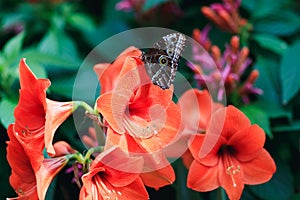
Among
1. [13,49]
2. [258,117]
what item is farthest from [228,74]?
[13,49]

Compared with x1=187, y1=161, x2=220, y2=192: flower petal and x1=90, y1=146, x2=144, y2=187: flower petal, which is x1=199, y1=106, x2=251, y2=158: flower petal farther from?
x1=90, y1=146, x2=144, y2=187: flower petal

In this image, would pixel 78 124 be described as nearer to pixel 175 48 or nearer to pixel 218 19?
pixel 175 48

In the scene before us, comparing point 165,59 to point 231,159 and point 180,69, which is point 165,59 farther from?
point 180,69

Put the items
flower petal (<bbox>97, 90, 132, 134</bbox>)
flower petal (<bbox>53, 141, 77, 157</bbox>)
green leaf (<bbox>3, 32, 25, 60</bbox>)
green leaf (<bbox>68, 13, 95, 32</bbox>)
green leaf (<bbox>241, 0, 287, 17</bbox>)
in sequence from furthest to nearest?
green leaf (<bbox>68, 13, 95, 32</bbox>) → green leaf (<bbox>241, 0, 287, 17</bbox>) → green leaf (<bbox>3, 32, 25, 60</bbox>) → flower petal (<bbox>53, 141, 77, 157</bbox>) → flower petal (<bbox>97, 90, 132, 134</bbox>)

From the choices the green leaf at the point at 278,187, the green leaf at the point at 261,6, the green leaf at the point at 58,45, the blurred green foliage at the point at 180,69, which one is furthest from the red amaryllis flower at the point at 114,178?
the green leaf at the point at 261,6

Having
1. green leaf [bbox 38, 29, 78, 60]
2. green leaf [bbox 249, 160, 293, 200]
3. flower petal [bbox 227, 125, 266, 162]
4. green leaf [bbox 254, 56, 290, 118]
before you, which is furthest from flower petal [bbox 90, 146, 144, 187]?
green leaf [bbox 38, 29, 78, 60]

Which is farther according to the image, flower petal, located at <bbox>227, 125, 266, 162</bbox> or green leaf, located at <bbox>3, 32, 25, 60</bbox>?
green leaf, located at <bbox>3, 32, 25, 60</bbox>
